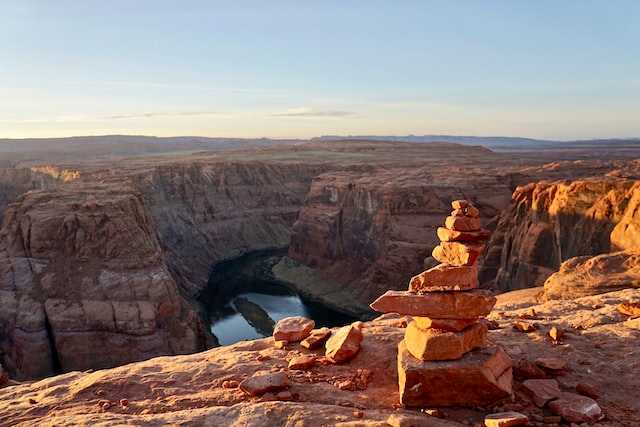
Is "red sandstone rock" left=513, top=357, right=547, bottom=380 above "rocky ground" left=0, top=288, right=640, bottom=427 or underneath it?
above

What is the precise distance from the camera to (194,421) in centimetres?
901

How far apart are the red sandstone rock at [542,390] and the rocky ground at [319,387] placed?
116 millimetres

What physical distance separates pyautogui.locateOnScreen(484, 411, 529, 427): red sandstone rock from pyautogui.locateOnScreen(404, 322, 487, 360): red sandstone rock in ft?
4.76

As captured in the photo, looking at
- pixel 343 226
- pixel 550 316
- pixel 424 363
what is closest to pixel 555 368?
pixel 424 363

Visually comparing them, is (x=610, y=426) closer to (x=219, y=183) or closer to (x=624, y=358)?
(x=624, y=358)

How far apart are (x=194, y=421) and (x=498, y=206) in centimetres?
4777

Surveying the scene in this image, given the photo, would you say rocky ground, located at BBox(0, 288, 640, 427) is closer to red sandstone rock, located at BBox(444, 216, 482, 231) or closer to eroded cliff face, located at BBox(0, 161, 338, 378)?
red sandstone rock, located at BBox(444, 216, 482, 231)

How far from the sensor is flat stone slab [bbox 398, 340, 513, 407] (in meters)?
9.35

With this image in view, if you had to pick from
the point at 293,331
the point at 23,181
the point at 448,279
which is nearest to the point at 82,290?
the point at 293,331

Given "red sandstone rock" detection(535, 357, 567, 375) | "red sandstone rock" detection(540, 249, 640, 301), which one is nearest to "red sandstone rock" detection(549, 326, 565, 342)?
"red sandstone rock" detection(535, 357, 567, 375)

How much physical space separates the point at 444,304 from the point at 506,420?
2.52 metres

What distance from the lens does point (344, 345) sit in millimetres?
11461

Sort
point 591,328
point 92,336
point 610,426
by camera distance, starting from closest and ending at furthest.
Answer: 1. point 610,426
2. point 591,328
3. point 92,336

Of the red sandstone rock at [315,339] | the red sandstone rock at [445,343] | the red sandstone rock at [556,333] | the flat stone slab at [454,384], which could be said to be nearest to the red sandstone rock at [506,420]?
the flat stone slab at [454,384]
